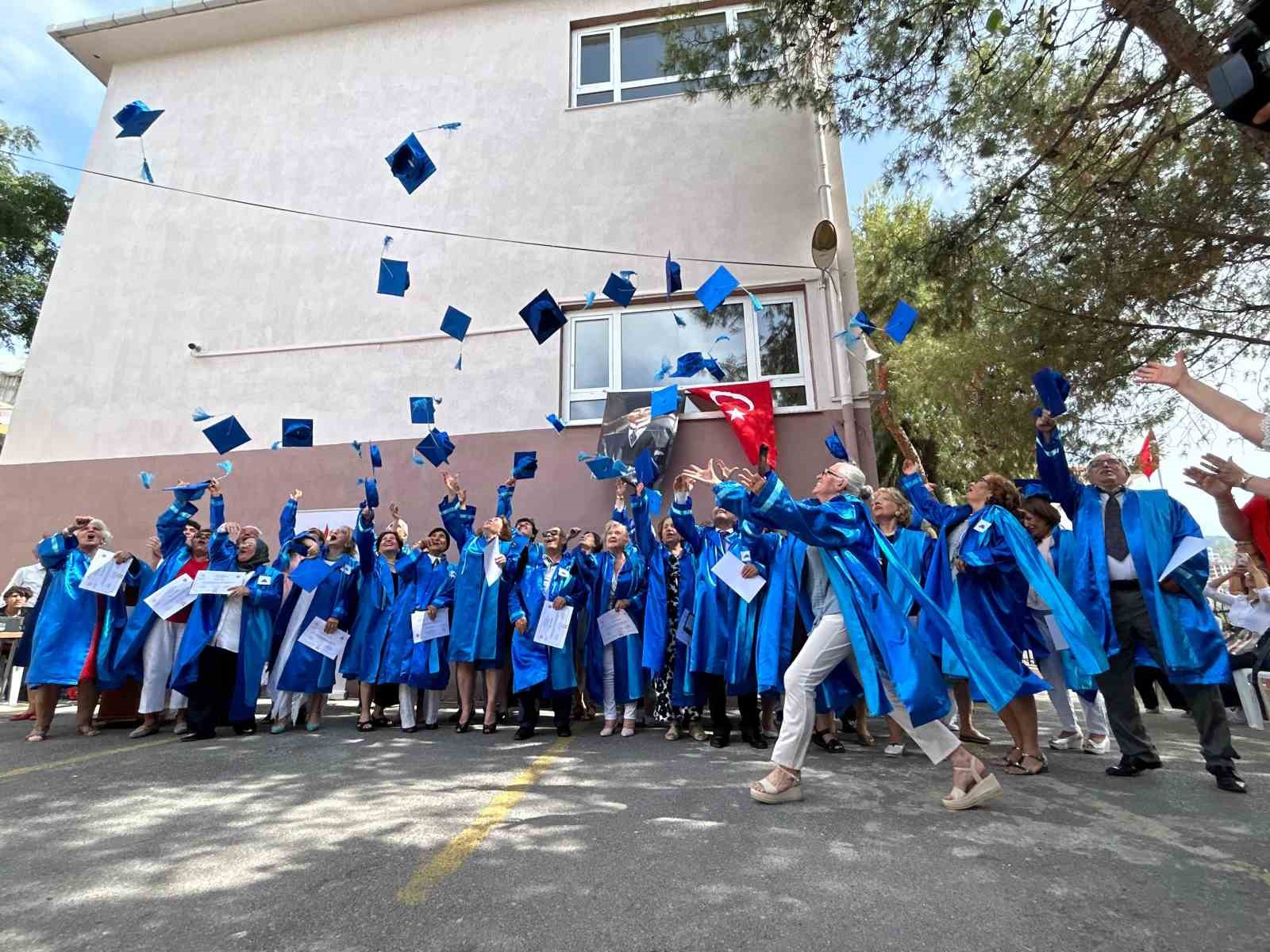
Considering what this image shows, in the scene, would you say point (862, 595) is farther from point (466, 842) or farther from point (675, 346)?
point (675, 346)

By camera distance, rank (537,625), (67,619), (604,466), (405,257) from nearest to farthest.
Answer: (67,619)
(537,625)
(604,466)
(405,257)

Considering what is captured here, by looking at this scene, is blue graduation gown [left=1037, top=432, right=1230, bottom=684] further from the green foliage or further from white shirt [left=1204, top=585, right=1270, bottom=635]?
the green foliage

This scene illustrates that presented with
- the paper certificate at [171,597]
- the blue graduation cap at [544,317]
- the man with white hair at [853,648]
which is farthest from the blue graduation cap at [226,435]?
the man with white hair at [853,648]

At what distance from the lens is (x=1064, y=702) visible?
5.32 meters

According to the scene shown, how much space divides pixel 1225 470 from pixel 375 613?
6.25 meters

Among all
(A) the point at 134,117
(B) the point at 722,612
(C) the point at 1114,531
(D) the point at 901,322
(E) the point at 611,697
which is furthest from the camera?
(A) the point at 134,117

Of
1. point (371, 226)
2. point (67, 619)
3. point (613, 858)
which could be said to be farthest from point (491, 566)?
point (371, 226)

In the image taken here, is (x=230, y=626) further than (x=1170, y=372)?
Yes

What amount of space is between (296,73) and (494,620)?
1045 cm

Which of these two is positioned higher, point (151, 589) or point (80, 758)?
point (151, 589)

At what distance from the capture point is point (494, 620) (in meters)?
6.02

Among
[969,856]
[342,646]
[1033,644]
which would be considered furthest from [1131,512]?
[342,646]

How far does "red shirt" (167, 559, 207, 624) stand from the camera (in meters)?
6.04

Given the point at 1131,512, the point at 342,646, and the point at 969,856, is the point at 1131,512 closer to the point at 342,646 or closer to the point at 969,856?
the point at 969,856
